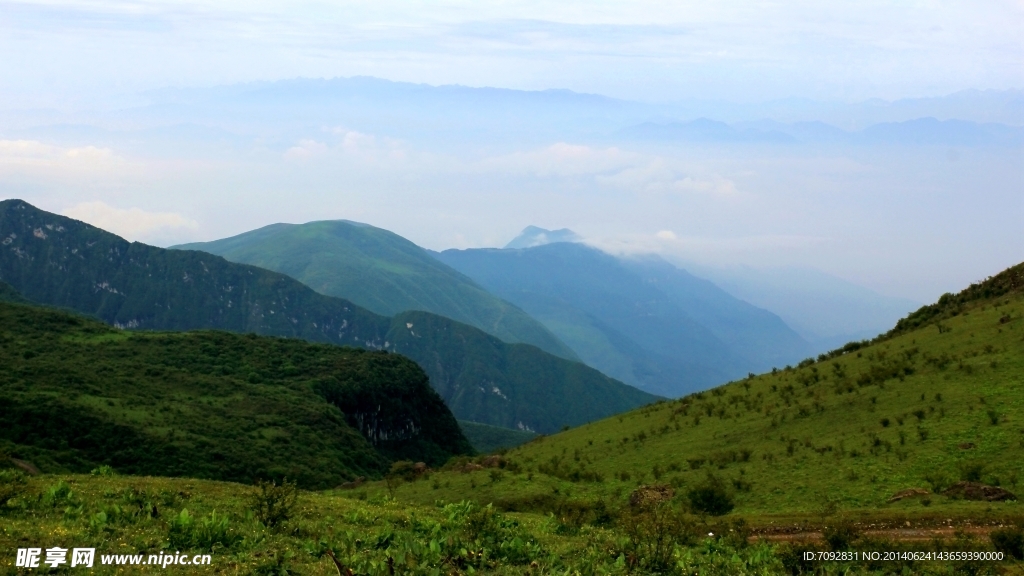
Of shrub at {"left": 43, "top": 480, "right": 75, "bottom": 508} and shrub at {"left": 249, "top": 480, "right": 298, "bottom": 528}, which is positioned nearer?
shrub at {"left": 43, "top": 480, "right": 75, "bottom": 508}

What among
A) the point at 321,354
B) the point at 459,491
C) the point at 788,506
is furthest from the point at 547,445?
the point at 321,354

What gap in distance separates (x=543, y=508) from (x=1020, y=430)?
16341mm

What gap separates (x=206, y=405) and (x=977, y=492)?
86.7 m

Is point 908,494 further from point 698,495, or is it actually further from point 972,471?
point 698,495

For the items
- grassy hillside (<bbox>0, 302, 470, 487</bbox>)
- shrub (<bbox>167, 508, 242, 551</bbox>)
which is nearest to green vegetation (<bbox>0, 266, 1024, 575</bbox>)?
shrub (<bbox>167, 508, 242, 551</bbox>)

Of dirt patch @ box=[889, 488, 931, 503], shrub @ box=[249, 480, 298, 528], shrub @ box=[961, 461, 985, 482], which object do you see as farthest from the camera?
shrub @ box=[961, 461, 985, 482]

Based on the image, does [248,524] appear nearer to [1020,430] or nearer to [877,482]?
[877,482]

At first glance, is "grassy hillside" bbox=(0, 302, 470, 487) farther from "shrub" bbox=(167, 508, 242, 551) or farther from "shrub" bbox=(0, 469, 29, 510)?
"shrub" bbox=(167, 508, 242, 551)

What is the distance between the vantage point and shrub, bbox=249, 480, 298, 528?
60.2 feet

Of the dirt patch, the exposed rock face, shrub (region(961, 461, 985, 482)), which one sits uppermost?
shrub (region(961, 461, 985, 482))

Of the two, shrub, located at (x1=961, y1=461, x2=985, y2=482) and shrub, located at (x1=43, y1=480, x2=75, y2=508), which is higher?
shrub, located at (x1=961, y1=461, x2=985, y2=482)

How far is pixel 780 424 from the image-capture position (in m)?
34.2

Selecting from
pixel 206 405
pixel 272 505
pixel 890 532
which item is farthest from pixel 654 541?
pixel 206 405

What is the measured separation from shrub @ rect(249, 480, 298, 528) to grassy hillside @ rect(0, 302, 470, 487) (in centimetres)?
3895
